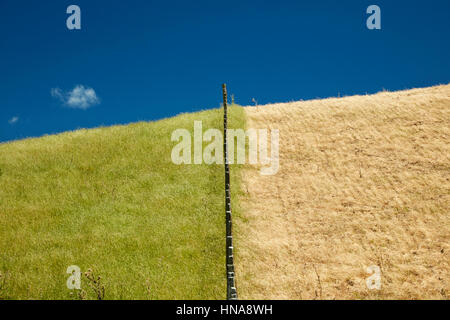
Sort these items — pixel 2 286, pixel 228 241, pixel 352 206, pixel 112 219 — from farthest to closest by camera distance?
pixel 352 206, pixel 112 219, pixel 228 241, pixel 2 286

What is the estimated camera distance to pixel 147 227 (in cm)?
1496

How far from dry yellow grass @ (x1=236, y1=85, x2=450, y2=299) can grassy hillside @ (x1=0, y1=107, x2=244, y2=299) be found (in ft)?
6.19

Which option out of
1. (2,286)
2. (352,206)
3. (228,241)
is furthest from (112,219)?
(352,206)

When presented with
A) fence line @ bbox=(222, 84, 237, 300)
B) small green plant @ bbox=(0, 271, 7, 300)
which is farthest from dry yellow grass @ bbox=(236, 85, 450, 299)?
small green plant @ bbox=(0, 271, 7, 300)

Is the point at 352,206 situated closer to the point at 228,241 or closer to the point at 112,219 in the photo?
the point at 228,241

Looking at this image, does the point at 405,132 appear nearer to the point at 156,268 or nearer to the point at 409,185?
the point at 409,185

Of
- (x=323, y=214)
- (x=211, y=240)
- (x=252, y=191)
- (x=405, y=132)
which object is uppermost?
(x=405, y=132)

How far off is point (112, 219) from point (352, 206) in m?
12.3

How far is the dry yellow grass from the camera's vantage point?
12406 mm

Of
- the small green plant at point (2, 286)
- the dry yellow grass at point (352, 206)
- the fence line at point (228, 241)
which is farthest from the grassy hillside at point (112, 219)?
the dry yellow grass at point (352, 206)

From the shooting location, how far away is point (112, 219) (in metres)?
15.5

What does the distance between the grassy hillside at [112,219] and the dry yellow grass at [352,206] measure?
189cm
